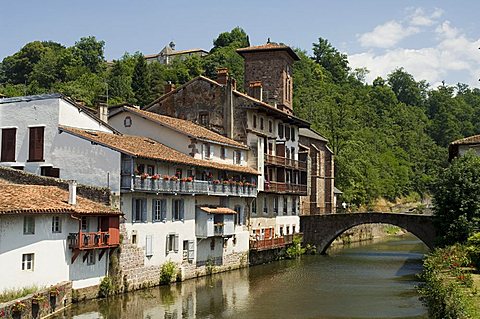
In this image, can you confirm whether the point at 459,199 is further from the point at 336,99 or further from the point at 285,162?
the point at 336,99

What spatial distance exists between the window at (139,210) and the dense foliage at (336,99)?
49405 millimetres

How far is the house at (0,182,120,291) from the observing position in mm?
27812

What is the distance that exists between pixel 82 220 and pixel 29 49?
4066 inches

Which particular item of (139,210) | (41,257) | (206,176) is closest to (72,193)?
(41,257)

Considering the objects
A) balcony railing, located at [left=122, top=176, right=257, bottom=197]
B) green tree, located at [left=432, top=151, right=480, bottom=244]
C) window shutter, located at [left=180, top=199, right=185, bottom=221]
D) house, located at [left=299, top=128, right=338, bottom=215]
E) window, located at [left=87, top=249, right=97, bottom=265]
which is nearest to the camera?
window, located at [left=87, top=249, right=97, bottom=265]

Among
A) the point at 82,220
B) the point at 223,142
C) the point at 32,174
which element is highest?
the point at 223,142

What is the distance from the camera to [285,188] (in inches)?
2274

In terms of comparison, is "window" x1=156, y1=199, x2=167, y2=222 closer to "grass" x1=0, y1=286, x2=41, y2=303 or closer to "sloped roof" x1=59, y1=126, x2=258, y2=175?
"sloped roof" x1=59, y1=126, x2=258, y2=175

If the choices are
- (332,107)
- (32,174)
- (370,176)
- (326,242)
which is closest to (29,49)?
(332,107)

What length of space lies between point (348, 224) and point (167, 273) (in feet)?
84.5

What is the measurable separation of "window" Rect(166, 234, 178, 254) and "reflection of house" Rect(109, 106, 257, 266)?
617 millimetres

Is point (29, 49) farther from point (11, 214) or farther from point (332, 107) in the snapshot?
point (11, 214)

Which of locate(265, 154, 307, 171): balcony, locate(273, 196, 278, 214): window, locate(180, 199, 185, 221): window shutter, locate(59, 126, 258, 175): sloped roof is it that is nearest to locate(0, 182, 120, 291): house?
locate(59, 126, 258, 175): sloped roof

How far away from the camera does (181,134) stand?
43.2m
